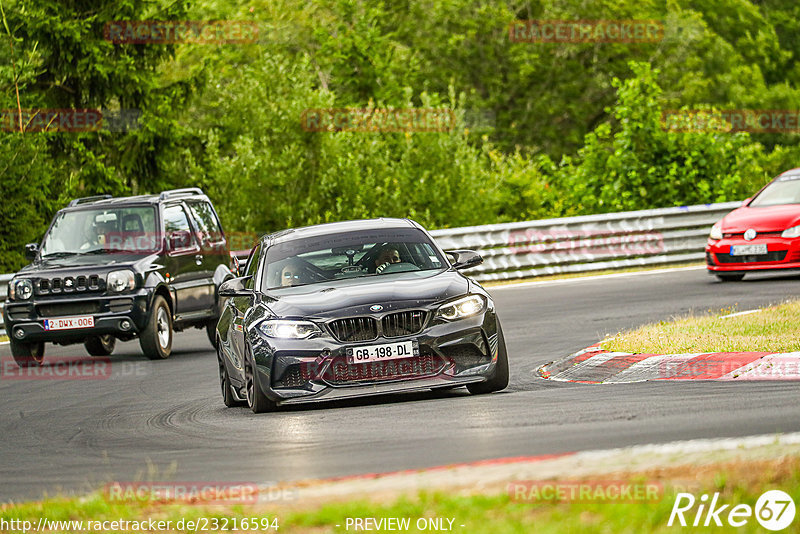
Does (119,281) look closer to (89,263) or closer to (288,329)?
(89,263)

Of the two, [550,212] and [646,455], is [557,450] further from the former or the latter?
[550,212]

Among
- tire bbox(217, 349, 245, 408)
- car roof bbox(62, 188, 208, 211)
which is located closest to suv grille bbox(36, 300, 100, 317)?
car roof bbox(62, 188, 208, 211)

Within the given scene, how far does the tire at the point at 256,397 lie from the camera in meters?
10.5

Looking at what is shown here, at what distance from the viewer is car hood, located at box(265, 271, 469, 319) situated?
10.2 metres

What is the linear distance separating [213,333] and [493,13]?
42647 mm

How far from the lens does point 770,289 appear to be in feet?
62.4

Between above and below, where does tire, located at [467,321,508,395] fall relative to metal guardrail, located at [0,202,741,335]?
above

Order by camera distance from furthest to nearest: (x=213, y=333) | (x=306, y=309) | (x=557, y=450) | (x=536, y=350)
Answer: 1. (x=213, y=333)
2. (x=536, y=350)
3. (x=306, y=309)
4. (x=557, y=450)

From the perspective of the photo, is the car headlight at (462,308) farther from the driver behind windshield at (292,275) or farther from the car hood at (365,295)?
the driver behind windshield at (292,275)

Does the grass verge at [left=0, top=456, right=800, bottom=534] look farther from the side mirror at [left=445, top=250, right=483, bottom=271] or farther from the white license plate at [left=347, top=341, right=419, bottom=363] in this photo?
the side mirror at [left=445, top=250, right=483, bottom=271]

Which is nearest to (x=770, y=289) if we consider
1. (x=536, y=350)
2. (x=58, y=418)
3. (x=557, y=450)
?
(x=536, y=350)

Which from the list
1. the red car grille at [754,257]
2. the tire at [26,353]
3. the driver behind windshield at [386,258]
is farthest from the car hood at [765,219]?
the driver behind windshield at [386,258]

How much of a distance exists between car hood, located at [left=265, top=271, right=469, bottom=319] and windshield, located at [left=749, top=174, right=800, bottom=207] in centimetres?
1185

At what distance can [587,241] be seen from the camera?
2591 cm
